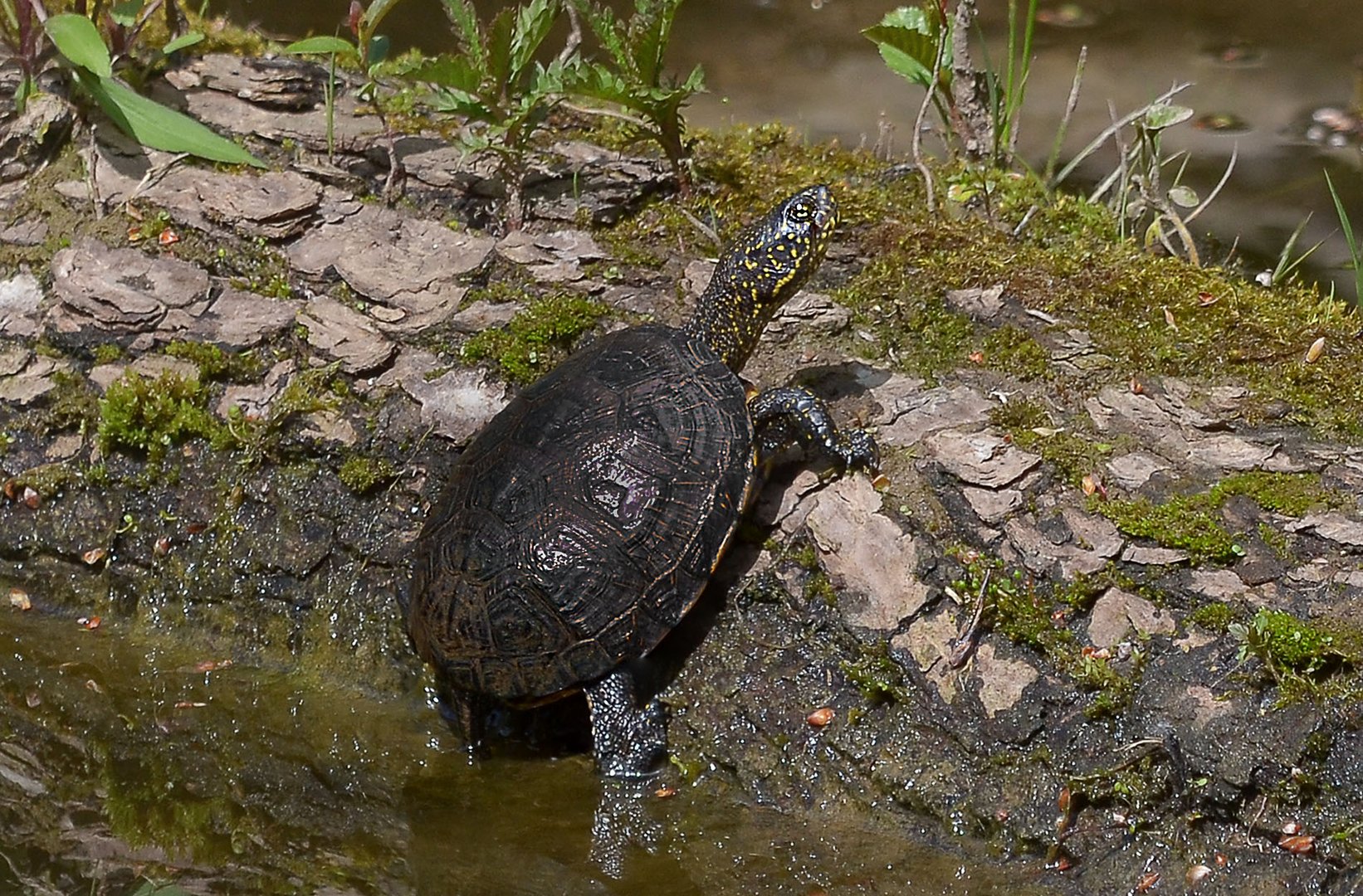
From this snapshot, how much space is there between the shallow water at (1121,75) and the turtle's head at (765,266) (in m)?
1.89

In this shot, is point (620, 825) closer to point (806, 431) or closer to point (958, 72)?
point (806, 431)

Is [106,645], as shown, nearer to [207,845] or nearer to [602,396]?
[207,845]

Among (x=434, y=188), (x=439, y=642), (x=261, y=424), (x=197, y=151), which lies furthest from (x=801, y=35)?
(x=439, y=642)

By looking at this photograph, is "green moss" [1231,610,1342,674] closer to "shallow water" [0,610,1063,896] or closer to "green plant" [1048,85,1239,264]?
"shallow water" [0,610,1063,896]

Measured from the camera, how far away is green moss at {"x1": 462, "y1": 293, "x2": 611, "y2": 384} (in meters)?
4.18

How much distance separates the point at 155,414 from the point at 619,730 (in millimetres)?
2026

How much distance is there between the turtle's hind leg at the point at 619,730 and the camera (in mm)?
3402

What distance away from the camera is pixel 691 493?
3.48 metres

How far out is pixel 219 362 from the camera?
425cm

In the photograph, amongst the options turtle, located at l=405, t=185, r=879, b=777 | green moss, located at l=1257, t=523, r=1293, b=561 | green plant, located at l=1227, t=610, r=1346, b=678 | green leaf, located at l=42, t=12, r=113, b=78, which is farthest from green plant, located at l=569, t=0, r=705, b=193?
green plant, located at l=1227, t=610, r=1346, b=678

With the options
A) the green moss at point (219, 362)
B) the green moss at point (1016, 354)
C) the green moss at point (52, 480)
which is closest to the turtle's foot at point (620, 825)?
the green moss at point (1016, 354)

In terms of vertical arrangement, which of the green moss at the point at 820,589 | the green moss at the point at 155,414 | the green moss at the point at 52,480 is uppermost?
the green moss at the point at 155,414

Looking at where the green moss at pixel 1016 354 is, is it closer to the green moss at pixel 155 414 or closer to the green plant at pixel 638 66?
the green plant at pixel 638 66

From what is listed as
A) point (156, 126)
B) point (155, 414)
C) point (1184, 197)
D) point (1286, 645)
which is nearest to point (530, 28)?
point (156, 126)
